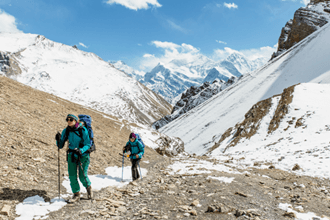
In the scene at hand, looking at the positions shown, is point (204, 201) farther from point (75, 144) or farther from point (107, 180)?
point (75, 144)

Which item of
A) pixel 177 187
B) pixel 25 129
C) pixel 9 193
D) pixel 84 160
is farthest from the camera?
pixel 25 129

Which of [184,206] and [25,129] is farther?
[25,129]

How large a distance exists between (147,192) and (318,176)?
448 inches

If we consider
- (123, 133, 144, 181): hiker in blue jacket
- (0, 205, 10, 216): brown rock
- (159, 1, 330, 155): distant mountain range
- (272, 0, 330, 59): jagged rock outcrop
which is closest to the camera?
(0, 205, 10, 216): brown rock

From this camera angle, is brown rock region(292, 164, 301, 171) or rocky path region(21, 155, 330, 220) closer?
rocky path region(21, 155, 330, 220)

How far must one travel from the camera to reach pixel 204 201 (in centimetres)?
759

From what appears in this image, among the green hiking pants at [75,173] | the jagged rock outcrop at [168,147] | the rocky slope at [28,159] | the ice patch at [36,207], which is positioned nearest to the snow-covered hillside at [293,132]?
the jagged rock outcrop at [168,147]

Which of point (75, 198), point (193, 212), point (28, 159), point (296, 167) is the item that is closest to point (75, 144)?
point (75, 198)

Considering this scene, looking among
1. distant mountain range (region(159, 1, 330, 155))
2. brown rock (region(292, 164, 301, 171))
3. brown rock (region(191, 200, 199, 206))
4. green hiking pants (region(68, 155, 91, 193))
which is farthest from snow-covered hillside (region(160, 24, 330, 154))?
green hiking pants (region(68, 155, 91, 193))

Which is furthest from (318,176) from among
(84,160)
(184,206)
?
(84,160)

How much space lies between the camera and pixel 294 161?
1577 centimetres

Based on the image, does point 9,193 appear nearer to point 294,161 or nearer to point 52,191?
point 52,191

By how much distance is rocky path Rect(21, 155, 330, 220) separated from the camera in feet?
20.9

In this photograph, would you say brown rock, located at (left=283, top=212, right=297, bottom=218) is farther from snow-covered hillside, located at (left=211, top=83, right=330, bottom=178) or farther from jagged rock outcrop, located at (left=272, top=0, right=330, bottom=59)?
jagged rock outcrop, located at (left=272, top=0, right=330, bottom=59)
